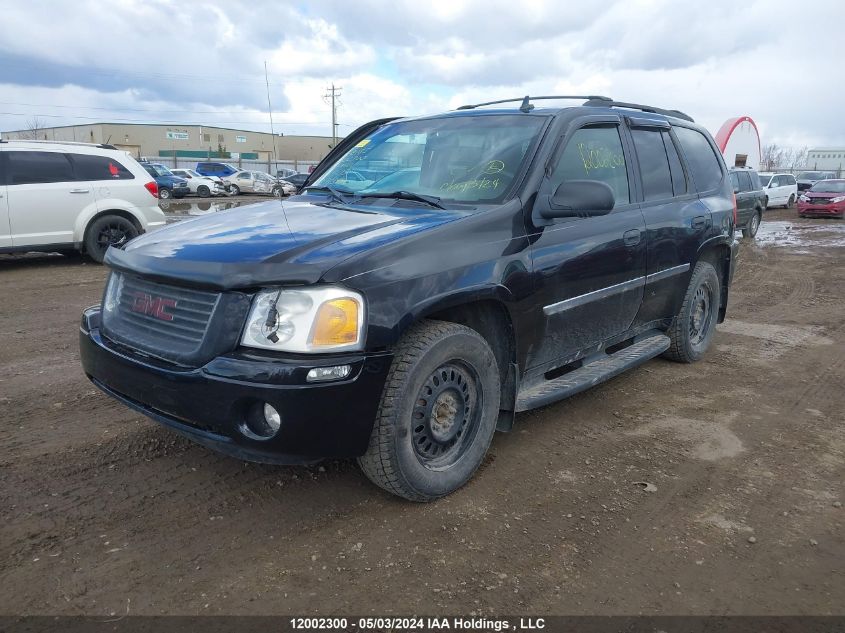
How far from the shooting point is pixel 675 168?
15.7 ft

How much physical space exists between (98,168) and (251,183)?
24.9m

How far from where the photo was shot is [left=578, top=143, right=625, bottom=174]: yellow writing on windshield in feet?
12.6

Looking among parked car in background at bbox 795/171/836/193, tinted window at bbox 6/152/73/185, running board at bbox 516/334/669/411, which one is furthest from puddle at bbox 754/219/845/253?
tinted window at bbox 6/152/73/185

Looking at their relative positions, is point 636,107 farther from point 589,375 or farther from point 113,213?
point 113,213

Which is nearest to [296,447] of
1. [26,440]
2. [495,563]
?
[495,563]

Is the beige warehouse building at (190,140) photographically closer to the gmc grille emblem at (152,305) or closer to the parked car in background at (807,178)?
the parked car in background at (807,178)

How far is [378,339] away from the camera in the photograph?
8.55ft

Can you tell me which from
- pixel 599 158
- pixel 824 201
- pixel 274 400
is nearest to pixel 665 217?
pixel 599 158

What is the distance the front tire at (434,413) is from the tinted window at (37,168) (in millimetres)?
8519

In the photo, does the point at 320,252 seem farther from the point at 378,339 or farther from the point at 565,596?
the point at 565,596

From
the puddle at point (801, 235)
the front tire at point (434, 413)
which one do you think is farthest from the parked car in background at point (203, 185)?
the front tire at point (434, 413)

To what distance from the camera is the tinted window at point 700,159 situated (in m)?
5.03

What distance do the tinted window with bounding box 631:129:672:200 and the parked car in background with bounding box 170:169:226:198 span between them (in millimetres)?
29582

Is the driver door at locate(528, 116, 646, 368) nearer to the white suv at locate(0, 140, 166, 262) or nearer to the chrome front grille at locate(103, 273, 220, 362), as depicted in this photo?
the chrome front grille at locate(103, 273, 220, 362)
